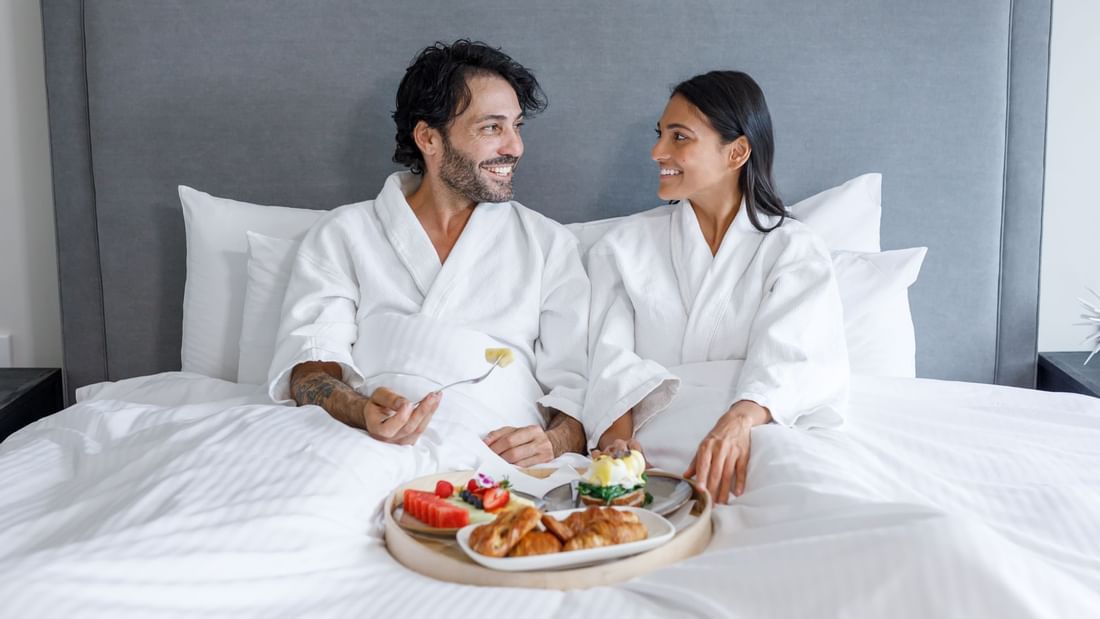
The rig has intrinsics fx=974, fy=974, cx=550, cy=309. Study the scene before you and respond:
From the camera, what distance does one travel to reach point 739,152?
2.02 meters

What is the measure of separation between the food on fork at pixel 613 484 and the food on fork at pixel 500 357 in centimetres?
45

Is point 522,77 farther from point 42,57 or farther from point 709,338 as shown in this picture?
point 42,57

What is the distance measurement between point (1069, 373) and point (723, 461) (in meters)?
1.15

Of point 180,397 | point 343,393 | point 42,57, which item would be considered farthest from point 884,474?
point 42,57

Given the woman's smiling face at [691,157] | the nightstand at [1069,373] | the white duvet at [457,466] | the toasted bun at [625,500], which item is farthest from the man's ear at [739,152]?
the nightstand at [1069,373]

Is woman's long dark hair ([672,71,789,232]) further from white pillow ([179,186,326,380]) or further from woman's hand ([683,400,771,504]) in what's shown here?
white pillow ([179,186,326,380])

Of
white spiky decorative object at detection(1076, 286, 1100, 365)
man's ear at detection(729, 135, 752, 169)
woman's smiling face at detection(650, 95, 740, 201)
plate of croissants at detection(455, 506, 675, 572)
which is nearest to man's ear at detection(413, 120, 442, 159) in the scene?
woman's smiling face at detection(650, 95, 740, 201)

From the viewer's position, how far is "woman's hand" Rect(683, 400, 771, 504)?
5.28ft

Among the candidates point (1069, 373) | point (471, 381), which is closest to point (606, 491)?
point (471, 381)

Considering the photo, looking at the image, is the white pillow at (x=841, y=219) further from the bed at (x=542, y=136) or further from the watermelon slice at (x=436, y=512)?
the watermelon slice at (x=436, y=512)

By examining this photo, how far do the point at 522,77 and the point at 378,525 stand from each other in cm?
113

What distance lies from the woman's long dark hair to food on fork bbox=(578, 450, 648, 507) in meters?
0.74

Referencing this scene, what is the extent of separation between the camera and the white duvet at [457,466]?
42.3 inches

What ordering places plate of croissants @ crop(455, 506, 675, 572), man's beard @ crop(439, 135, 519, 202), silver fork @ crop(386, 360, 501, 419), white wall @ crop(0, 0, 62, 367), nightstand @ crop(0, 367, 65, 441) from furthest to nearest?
1. white wall @ crop(0, 0, 62, 367)
2. nightstand @ crop(0, 367, 65, 441)
3. man's beard @ crop(439, 135, 519, 202)
4. silver fork @ crop(386, 360, 501, 419)
5. plate of croissants @ crop(455, 506, 675, 572)
